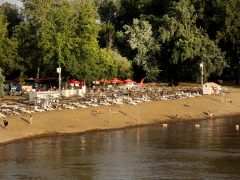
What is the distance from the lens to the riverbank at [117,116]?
191 ft

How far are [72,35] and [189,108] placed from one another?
70.3 ft

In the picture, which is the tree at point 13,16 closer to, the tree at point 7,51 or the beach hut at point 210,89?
the tree at point 7,51

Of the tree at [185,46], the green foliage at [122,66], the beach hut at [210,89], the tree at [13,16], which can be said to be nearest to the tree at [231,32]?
the tree at [185,46]

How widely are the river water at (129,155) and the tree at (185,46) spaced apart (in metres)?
35.5

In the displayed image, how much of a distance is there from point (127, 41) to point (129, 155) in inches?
2193

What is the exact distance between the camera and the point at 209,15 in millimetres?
104000

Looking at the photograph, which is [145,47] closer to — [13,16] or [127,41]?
[127,41]

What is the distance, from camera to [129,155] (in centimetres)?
4747

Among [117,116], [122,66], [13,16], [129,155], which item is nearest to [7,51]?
[122,66]

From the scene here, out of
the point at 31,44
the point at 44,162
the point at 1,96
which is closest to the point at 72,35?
the point at 31,44

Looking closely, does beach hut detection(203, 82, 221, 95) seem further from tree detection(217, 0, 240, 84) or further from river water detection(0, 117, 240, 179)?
river water detection(0, 117, 240, 179)

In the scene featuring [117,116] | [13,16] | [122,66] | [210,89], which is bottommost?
[117,116]

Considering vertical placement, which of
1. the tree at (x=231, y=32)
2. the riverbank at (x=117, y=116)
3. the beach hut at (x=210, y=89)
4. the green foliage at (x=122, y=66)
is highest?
the tree at (x=231, y=32)

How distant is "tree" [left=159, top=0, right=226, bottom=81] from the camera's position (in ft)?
319
